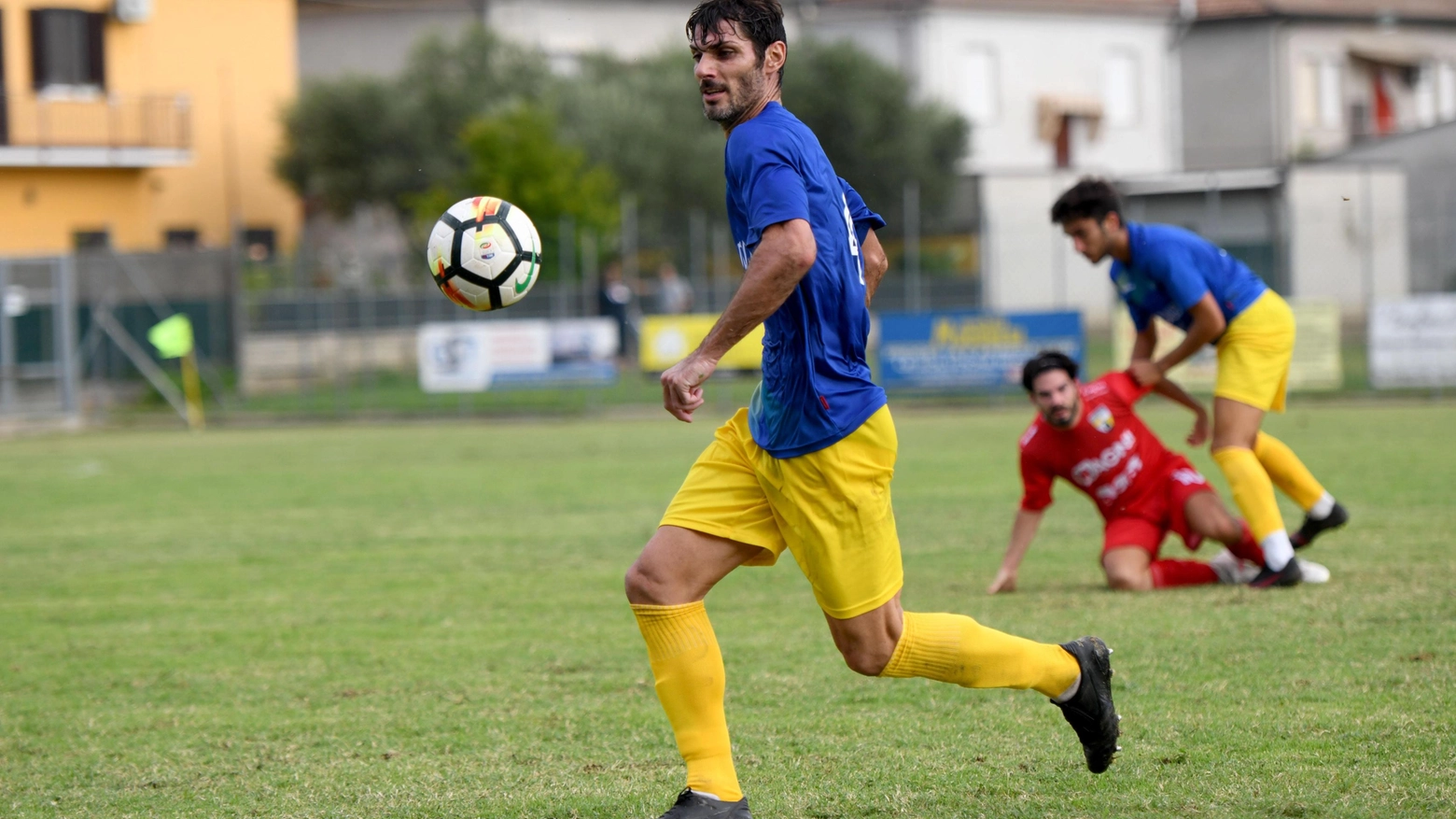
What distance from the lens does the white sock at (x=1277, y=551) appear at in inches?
304

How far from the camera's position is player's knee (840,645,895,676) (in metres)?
4.40

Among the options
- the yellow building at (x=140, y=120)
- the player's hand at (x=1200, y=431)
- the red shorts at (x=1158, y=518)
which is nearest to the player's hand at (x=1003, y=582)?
the red shorts at (x=1158, y=518)

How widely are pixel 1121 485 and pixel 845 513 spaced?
14.3ft

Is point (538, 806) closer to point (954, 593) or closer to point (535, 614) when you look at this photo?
point (535, 614)

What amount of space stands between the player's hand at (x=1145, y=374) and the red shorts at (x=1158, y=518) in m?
0.57

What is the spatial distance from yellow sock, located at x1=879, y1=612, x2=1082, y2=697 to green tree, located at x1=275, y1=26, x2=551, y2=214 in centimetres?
3471

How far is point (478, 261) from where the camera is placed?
16.3ft

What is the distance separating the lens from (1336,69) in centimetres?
4791

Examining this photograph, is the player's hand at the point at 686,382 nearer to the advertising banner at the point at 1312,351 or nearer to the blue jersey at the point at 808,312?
the blue jersey at the point at 808,312

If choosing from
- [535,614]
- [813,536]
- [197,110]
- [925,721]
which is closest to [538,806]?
[813,536]

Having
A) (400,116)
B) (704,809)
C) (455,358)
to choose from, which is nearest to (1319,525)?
(704,809)

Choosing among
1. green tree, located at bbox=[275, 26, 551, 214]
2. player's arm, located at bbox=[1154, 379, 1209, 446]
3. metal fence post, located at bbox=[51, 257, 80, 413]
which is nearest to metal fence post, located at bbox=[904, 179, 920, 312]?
metal fence post, located at bbox=[51, 257, 80, 413]

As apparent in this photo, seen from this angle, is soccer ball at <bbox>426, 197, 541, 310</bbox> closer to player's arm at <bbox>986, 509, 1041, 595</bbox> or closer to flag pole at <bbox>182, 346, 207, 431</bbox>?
player's arm at <bbox>986, 509, 1041, 595</bbox>

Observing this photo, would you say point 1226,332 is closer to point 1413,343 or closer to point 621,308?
point 1413,343
